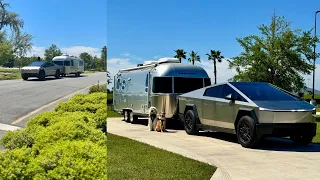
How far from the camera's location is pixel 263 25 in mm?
22406

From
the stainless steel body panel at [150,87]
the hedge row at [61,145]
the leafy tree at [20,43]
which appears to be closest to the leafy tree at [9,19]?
the leafy tree at [20,43]

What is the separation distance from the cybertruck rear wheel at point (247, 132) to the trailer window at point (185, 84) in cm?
418

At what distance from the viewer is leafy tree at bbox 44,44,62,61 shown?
5.61 metres

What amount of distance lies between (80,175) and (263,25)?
66.5 ft

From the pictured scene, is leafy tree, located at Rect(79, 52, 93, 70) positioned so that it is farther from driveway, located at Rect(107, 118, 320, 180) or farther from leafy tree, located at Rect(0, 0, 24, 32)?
driveway, located at Rect(107, 118, 320, 180)

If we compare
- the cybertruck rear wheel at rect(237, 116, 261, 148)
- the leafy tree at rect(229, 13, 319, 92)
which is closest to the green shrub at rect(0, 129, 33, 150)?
the cybertruck rear wheel at rect(237, 116, 261, 148)

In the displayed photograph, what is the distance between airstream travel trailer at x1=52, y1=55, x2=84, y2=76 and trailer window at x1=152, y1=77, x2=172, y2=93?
21.2 feet

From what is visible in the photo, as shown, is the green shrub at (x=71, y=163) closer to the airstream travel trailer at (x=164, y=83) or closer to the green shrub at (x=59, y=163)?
the green shrub at (x=59, y=163)

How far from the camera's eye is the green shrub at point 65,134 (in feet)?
15.9

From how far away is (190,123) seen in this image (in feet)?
35.3

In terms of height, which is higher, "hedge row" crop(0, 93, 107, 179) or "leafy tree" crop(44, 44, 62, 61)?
"leafy tree" crop(44, 44, 62, 61)

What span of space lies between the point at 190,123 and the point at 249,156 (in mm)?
3654

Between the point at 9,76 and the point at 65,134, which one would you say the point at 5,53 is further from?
the point at 65,134

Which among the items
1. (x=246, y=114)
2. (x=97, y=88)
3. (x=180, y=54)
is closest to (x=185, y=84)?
(x=246, y=114)
